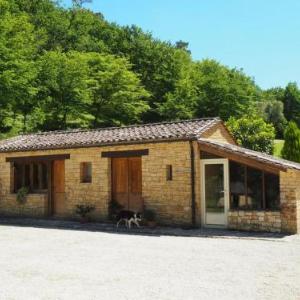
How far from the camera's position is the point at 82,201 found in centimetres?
1789

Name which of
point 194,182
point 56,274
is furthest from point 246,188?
point 56,274

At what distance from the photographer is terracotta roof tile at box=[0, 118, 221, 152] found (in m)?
16.0

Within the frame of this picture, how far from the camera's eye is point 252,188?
14.4 metres

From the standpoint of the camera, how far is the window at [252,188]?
14008 mm

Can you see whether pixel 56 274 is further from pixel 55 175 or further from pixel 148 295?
pixel 55 175

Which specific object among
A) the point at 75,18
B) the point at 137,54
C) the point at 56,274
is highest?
the point at 75,18

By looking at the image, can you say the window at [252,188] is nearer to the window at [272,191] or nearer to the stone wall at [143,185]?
the window at [272,191]

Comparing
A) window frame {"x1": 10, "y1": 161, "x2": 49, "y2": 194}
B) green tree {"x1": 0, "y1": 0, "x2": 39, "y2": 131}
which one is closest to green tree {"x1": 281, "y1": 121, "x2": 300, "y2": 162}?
window frame {"x1": 10, "y1": 161, "x2": 49, "y2": 194}

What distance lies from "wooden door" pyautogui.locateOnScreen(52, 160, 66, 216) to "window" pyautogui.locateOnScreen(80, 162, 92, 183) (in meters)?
1.17

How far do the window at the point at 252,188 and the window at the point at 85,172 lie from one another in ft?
19.9

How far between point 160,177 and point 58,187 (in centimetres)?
535

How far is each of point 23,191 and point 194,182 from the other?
826cm

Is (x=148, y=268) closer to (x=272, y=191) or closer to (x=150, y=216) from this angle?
(x=272, y=191)

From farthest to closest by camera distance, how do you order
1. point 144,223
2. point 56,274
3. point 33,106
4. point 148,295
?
point 33,106
point 144,223
point 56,274
point 148,295
